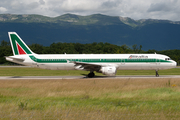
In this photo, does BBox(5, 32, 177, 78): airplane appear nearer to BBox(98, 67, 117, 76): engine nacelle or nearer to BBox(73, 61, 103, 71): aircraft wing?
BBox(73, 61, 103, 71): aircraft wing

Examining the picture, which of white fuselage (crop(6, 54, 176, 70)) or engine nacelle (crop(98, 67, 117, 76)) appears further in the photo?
white fuselage (crop(6, 54, 176, 70))

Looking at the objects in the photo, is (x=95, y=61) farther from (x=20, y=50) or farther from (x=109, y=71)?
(x=20, y=50)

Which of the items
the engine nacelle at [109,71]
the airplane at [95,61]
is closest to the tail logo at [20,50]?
the airplane at [95,61]

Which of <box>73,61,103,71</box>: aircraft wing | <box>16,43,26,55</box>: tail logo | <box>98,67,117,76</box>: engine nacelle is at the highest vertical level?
<box>16,43,26,55</box>: tail logo

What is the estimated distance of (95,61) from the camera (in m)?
37.6

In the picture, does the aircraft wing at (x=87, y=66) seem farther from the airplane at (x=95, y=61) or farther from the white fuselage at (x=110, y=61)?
the white fuselage at (x=110, y=61)

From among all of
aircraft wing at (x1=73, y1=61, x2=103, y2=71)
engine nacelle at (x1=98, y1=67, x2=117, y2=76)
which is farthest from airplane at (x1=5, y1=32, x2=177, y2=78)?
engine nacelle at (x1=98, y1=67, x2=117, y2=76)

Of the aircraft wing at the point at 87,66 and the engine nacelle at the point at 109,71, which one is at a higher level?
the aircraft wing at the point at 87,66

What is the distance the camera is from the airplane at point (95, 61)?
36.9 meters

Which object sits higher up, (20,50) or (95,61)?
(20,50)

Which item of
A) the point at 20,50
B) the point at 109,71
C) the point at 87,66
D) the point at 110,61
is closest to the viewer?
the point at 109,71

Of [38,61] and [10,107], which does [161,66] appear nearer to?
[38,61]

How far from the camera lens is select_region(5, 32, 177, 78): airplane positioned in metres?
36.9

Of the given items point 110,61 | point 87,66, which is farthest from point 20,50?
point 110,61
